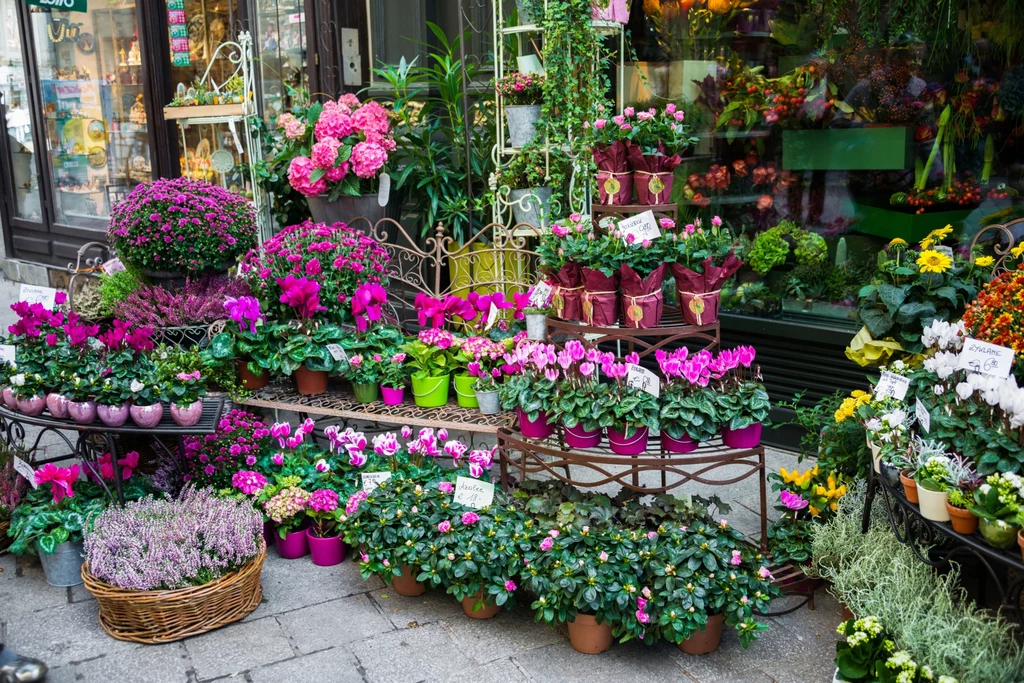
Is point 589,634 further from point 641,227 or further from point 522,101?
point 522,101

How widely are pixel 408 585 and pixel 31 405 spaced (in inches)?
65.2

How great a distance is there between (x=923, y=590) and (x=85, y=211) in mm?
8902

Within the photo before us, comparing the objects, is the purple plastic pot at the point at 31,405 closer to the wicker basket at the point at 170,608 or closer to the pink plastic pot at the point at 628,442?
the wicker basket at the point at 170,608

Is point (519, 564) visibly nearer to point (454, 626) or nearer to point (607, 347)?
point (454, 626)

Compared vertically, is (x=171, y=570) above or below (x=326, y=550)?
above

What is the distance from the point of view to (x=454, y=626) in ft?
11.0

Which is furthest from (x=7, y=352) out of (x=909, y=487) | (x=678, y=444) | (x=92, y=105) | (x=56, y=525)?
(x=92, y=105)

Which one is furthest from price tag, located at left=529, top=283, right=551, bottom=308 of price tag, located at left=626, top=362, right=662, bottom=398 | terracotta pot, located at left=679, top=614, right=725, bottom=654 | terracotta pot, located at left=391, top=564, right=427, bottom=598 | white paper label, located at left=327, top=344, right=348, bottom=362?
terracotta pot, located at left=679, top=614, right=725, bottom=654

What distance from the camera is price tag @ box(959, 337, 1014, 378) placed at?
2.79 m

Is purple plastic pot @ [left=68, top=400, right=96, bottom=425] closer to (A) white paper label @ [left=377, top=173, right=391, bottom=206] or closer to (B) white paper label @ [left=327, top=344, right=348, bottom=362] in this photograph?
(B) white paper label @ [left=327, top=344, right=348, bottom=362]

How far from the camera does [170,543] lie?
3.24 m

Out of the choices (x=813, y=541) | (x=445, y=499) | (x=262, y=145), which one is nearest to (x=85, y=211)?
(x=262, y=145)

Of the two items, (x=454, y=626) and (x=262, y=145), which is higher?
(x=262, y=145)

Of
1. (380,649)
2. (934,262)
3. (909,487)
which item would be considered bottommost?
(380,649)
